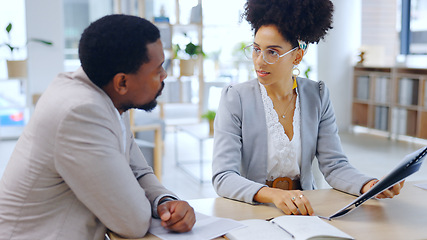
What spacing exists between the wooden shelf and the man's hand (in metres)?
5.87

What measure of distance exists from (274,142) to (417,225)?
645 millimetres

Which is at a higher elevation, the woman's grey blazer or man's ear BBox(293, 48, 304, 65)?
man's ear BBox(293, 48, 304, 65)

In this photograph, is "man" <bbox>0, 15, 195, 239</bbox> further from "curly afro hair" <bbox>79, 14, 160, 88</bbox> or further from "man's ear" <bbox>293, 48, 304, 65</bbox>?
"man's ear" <bbox>293, 48, 304, 65</bbox>

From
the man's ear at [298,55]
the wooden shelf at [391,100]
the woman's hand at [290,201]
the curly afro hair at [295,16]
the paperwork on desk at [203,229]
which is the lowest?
the wooden shelf at [391,100]

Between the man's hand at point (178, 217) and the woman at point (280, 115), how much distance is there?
0.42 metres

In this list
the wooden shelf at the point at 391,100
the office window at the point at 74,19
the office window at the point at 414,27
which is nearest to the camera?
the wooden shelf at the point at 391,100

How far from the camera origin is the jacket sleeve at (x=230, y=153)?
63.4 inches

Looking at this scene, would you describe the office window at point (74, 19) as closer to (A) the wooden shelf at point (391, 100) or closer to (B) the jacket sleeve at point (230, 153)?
(A) the wooden shelf at point (391, 100)

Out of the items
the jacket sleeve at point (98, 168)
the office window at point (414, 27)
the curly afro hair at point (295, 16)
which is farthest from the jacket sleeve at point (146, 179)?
the office window at point (414, 27)

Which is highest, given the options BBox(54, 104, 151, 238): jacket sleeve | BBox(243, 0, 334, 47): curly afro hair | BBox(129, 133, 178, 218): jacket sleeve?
BBox(243, 0, 334, 47): curly afro hair

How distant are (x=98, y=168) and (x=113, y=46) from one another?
309mm

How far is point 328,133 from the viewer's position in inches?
76.6

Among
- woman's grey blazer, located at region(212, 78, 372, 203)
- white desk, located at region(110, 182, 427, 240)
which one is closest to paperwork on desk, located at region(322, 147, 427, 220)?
white desk, located at region(110, 182, 427, 240)

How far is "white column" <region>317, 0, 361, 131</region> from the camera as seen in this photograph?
7.52 meters
